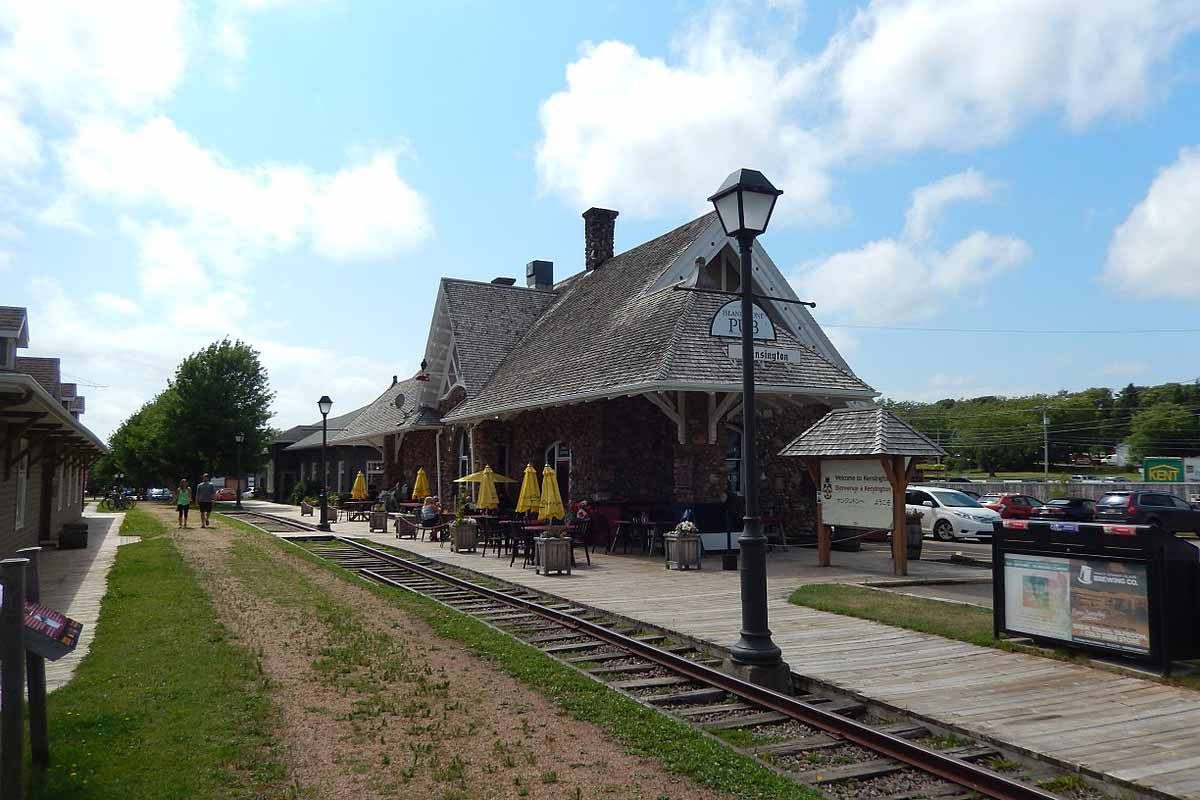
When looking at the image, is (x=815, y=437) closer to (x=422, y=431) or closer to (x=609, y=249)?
(x=609, y=249)

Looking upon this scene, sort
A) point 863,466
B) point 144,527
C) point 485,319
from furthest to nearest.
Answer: point 485,319, point 144,527, point 863,466

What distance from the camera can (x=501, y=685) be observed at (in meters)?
7.52

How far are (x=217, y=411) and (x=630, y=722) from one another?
4785 cm

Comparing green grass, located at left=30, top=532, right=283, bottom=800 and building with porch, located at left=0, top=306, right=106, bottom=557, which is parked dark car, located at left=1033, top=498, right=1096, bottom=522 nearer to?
green grass, located at left=30, top=532, right=283, bottom=800

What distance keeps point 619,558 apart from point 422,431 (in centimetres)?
1677

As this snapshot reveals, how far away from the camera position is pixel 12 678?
4484 mm

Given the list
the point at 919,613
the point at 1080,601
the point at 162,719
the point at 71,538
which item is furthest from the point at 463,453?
the point at 1080,601

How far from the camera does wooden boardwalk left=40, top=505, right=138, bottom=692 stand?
26.9 ft

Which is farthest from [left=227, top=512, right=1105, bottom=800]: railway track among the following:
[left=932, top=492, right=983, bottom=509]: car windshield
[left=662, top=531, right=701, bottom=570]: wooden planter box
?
[left=932, top=492, right=983, bottom=509]: car windshield

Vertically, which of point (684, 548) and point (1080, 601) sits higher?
point (1080, 601)

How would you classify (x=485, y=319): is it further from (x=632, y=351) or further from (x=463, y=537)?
(x=632, y=351)

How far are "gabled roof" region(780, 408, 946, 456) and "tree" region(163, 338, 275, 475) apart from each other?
41.3m

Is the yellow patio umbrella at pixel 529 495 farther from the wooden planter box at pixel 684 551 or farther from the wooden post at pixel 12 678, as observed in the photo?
the wooden post at pixel 12 678

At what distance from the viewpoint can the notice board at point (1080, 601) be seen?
7.37 metres
